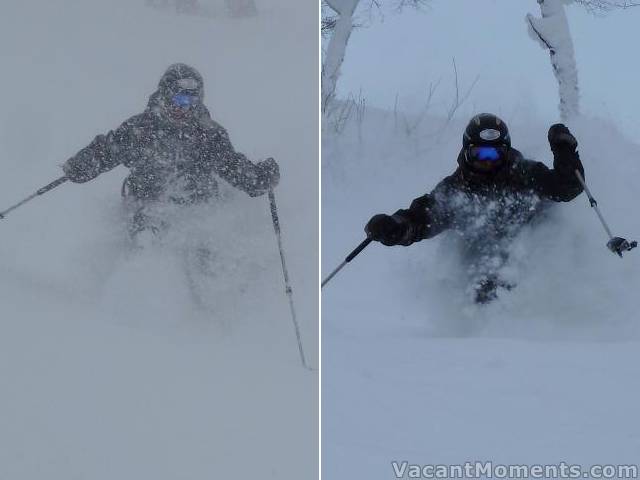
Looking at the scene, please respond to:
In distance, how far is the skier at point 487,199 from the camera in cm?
228

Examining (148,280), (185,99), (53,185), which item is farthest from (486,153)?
(53,185)

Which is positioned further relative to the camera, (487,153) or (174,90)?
(174,90)

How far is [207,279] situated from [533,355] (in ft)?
3.51

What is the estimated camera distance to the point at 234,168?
2.54 metres

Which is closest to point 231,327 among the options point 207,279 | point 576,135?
point 207,279

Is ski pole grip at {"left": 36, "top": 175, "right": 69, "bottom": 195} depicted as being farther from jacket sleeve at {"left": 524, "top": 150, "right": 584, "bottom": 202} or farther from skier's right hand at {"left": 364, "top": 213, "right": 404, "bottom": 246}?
jacket sleeve at {"left": 524, "top": 150, "right": 584, "bottom": 202}

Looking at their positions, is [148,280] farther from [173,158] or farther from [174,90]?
[174,90]

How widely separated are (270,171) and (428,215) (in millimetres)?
550

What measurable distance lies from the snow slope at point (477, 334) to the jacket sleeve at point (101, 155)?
74cm

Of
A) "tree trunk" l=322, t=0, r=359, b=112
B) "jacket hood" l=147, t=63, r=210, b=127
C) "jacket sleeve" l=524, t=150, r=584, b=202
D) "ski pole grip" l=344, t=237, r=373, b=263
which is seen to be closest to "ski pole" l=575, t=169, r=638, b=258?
"jacket sleeve" l=524, t=150, r=584, b=202

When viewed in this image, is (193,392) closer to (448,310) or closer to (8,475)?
(8,475)

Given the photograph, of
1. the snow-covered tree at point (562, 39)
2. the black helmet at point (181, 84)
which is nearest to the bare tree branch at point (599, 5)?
the snow-covered tree at point (562, 39)

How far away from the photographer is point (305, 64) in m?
2.60

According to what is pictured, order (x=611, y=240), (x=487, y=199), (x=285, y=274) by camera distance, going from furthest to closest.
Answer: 1. (x=285, y=274)
2. (x=487, y=199)
3. (x=611, y=240)
